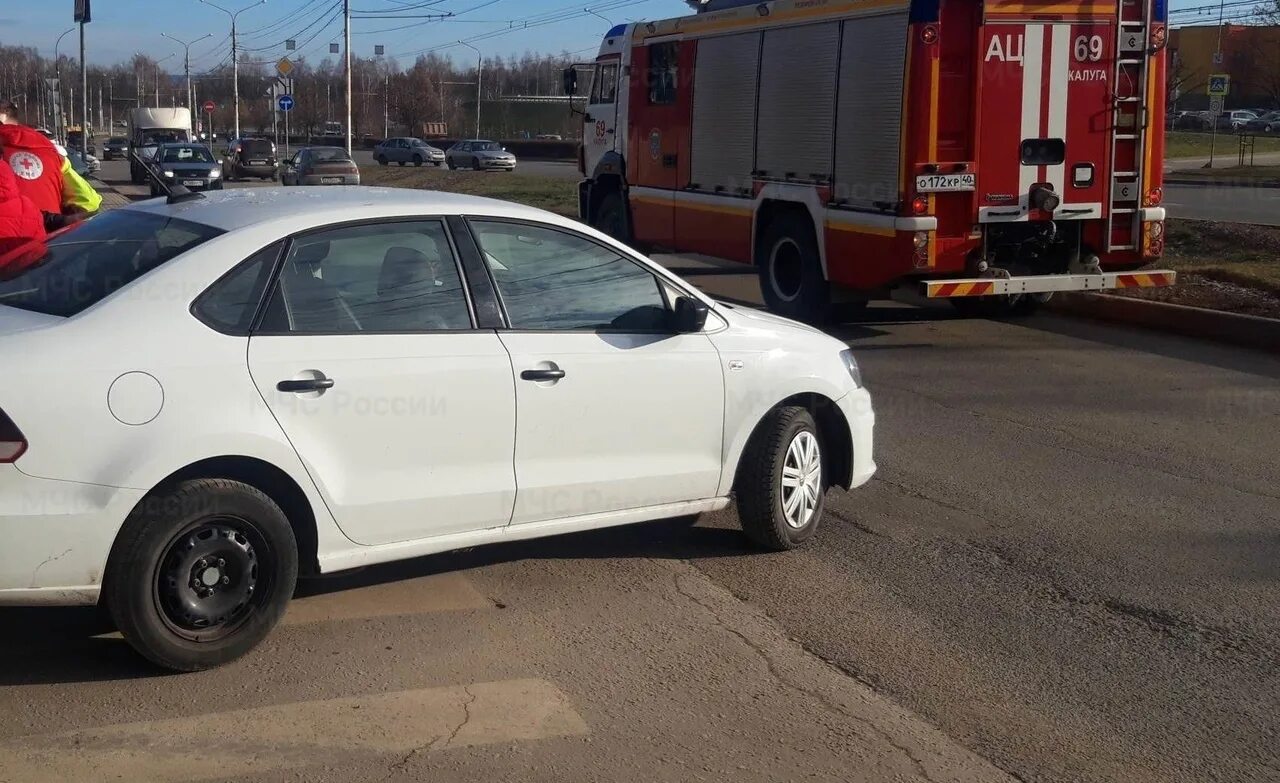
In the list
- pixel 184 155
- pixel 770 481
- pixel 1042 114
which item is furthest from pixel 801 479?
pixel 184 155

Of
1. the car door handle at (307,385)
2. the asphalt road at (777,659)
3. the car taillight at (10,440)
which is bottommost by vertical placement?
the asphalt road at (777,659)

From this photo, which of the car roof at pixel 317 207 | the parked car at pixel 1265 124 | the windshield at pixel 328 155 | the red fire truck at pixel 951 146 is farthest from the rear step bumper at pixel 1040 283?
the parked car at pixel 1265 124

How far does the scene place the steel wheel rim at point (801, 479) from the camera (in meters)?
6.16

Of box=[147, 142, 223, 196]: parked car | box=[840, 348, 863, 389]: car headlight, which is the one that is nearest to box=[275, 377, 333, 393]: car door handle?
box=[840, 348, 863, 389]: car headlight

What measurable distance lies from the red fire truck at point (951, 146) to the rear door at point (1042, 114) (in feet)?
0.04

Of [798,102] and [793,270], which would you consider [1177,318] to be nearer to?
[793,270]

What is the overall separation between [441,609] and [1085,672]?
7.90 ft

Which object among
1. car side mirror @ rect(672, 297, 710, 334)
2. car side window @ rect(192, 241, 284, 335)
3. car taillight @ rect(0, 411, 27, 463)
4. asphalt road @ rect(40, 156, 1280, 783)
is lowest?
asphalt road @ rect(40, 156, 1280, 783)

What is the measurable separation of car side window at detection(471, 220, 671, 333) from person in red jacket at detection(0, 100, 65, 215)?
13.9 ft

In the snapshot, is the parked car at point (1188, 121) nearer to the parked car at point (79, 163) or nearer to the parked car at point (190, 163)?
the parked car at point (190, 163)

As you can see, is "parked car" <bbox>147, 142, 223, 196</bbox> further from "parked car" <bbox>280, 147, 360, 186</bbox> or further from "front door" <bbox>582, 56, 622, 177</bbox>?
"front door" <bbox>582, 56, 622, 177</bbox>

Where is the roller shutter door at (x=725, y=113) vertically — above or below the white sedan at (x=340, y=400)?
above

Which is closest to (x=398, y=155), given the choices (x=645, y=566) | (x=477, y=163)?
(x=477, y=163)

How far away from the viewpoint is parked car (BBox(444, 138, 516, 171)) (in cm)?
5719
